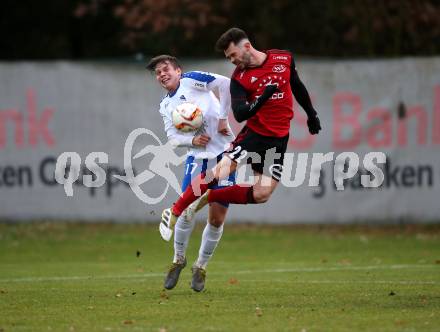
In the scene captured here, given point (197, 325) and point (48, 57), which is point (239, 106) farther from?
point (48, 57)

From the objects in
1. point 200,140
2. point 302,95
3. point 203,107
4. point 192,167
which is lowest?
point 192,167

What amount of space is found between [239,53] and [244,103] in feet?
1.84

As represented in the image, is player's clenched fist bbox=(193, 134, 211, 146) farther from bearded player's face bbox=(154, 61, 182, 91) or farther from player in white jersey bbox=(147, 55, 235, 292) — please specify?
bearded player's face bbox=(154, 61, 182, 91)

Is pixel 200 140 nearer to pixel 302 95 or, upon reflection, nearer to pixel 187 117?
pixel 187 117

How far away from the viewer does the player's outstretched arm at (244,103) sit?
10.6m

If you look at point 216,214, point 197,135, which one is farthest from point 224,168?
point 216,214

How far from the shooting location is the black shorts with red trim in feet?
36.4

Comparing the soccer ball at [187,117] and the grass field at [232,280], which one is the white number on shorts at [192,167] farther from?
the grass field at [232,280]

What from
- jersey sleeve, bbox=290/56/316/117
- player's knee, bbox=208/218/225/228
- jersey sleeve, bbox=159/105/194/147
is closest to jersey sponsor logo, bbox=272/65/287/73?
jersey sleeve, bbox=290/56/316/117

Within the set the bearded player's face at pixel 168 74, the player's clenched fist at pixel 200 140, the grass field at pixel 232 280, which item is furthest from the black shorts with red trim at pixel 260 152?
the grass field at pixel 232 280

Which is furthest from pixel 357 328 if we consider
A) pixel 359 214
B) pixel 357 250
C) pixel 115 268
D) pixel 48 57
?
pixel 48 57

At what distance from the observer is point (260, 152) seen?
36.6 ft

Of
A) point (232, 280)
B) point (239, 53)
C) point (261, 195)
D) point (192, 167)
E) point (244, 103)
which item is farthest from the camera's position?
point (232, 280)

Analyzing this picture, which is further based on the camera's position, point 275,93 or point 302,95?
point 302,95
